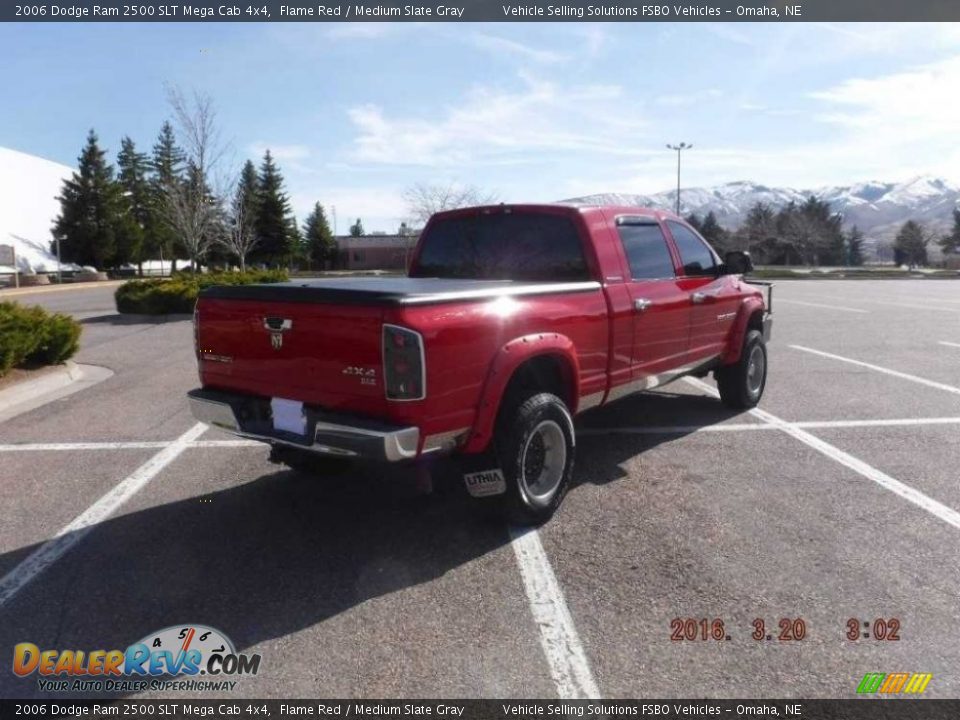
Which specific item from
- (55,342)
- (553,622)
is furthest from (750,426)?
(55,342)

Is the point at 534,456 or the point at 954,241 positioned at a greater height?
the point at 954,241

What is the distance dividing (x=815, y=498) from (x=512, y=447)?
2.20 m

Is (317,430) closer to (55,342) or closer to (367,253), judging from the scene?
(55,342)

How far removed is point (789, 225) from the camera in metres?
72.9

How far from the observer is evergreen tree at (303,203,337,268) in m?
75.6

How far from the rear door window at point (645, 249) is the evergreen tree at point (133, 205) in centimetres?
5963

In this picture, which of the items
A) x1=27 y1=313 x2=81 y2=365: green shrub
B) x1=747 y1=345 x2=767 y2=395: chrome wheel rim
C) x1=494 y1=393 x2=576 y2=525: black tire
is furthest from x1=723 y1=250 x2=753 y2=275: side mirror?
x1=27 y1=313 x2=81 y2=365: green shrub

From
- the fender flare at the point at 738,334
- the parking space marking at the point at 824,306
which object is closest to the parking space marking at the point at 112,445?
the fender flare at the point at 738,334

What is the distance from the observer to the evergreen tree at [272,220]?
200ft

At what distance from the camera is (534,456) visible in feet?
14.1

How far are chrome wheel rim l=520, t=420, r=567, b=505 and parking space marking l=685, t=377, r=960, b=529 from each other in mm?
2365

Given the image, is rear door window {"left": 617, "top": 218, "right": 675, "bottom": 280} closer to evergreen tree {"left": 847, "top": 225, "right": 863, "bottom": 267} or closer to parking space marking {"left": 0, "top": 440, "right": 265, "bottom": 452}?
parking space marking {"left": 0, "top": 440, "right": 265, "bottom": 452}

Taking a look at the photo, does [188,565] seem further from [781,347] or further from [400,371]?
[781,347]

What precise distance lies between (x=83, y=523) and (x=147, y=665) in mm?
1831
